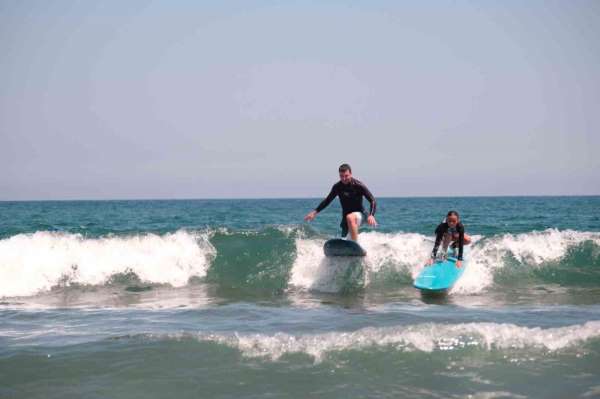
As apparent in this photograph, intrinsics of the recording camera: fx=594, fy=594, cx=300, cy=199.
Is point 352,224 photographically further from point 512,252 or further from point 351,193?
point 512,252

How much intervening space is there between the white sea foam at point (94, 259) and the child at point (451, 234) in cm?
566

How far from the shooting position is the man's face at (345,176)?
11.3 metres

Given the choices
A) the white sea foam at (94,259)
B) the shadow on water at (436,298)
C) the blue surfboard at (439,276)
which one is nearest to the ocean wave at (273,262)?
the white sea foam at (94,259)

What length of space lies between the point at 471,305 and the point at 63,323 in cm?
640

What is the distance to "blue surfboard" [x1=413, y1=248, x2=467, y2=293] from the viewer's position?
10.8m

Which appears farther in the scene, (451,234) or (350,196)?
(451,234)

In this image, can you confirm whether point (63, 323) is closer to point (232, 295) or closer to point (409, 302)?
point (232, 295)

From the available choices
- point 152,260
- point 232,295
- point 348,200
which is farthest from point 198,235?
point 348,200

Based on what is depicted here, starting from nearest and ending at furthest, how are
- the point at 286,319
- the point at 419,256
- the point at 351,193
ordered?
1. the point at 286,319
2. the point at 351,193
3. the point at 419,256

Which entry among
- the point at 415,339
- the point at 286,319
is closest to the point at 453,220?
the point at 286,319

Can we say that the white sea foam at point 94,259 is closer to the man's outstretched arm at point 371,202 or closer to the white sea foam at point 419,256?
the white sea foam at point 419,256

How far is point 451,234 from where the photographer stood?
11953 mm

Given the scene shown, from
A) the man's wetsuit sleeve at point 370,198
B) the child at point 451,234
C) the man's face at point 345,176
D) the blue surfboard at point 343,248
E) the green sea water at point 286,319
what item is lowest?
the green sea water at point 286,319

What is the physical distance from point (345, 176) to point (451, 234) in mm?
2528
